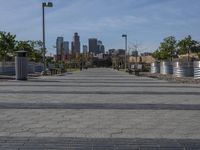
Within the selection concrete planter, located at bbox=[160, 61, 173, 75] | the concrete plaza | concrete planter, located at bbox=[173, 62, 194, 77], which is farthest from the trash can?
concrete planter, located at bbox=[160, 61, 173, 75]

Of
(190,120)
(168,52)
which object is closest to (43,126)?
(190,120)

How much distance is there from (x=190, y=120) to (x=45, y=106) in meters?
4.39

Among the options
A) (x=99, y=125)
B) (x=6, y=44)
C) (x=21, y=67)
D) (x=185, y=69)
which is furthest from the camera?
(x=6, y=44)

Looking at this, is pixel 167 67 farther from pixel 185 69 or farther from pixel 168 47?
pixel 168 47

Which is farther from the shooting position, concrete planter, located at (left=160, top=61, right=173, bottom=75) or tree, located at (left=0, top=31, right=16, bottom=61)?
tree, located at (left=0, top=31, right=16, bottom=61)

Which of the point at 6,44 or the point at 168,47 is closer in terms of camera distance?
the point at 6,44

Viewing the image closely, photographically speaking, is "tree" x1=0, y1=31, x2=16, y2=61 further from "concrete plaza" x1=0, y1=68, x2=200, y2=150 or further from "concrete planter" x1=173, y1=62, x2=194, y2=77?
"concrete plaza" x1=0, y1=68, x2=200, y2=150

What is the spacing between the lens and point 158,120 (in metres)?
9.71

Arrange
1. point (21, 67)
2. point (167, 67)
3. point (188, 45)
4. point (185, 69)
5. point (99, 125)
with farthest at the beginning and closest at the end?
point (188, 45) → point (167, 67) → point (185, 69) → point (21, 67) → point (99, 125)

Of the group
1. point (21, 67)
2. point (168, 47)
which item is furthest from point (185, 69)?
point (168, 47)

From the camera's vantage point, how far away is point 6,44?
58.8 metres

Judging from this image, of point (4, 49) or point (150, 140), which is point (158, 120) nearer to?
point (150, 140)

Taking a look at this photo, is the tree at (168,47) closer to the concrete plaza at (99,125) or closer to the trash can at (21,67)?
the trash can at (21,67)

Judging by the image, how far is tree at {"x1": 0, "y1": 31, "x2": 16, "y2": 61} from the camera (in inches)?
2289
